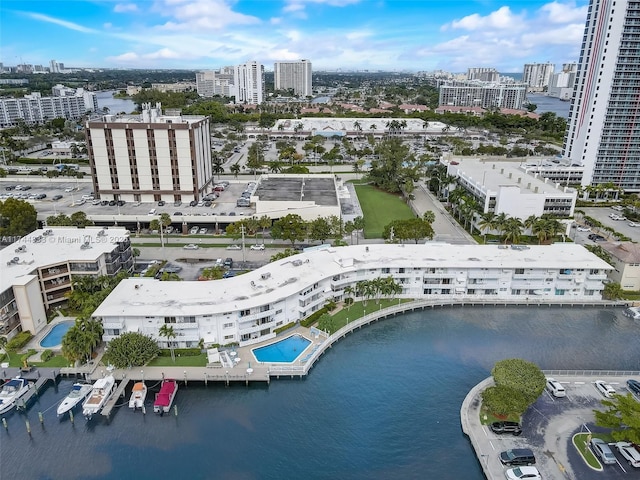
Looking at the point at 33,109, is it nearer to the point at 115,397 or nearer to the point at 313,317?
the point at 313,317

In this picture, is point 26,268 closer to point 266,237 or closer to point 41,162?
point 266,237

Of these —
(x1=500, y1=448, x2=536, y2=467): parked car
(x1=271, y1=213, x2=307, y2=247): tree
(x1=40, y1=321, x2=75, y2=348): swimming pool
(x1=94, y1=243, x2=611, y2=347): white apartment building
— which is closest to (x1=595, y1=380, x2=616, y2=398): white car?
(x1=500, y1=448, x2=536, y2=467): parked car

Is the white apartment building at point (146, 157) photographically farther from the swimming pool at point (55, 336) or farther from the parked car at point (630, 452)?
the parked car at point (630, 452)

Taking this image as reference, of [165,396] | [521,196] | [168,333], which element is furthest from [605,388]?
[521,196]

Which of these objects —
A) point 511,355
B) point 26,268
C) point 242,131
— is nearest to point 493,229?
point 511,355

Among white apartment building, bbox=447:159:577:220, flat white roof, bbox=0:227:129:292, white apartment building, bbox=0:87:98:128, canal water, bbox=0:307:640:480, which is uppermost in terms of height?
white apartment building, bbox=0:87:98:128

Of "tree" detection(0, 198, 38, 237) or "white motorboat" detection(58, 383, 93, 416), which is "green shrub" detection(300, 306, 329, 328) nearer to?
"white motorboat" detection(58, 383, 93, 416)

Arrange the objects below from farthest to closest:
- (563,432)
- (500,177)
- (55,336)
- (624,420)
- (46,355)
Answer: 1. (500,177)
2. (55,336)
3. (46,355)
4. (563,432)
5. (624,420)
